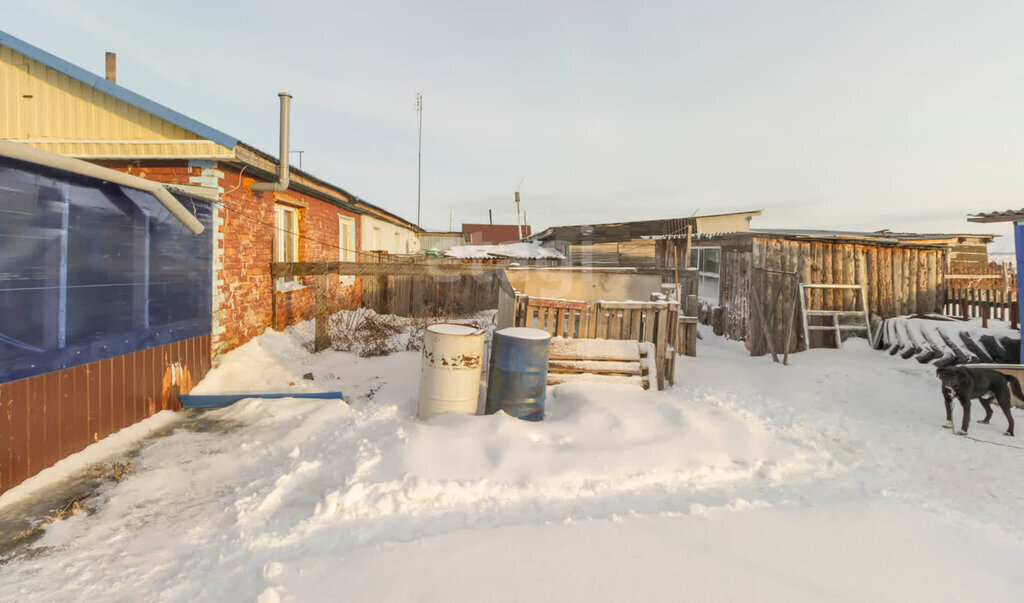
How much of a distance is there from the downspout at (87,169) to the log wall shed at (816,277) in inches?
383

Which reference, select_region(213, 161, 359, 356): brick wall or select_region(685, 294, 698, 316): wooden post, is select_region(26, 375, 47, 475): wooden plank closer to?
select_region(213, 161, 359, 356): brick wall

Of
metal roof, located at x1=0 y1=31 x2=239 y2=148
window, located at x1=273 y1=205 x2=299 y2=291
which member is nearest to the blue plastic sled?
window, located at x1=273 y1=205 x2=299 y2=291

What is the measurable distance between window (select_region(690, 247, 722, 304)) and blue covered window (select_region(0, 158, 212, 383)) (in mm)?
12177

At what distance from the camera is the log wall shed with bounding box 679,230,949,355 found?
9867 mm

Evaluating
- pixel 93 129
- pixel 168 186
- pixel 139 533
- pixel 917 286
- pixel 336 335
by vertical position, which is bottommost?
pixel 139 533

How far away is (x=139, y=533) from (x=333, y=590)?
1.74 meters

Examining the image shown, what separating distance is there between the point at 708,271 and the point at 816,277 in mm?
3893

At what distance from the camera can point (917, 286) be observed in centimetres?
1123

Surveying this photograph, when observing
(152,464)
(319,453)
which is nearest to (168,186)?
(152,464)

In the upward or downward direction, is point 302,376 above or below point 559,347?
below

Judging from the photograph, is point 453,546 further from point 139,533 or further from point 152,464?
point 152,464

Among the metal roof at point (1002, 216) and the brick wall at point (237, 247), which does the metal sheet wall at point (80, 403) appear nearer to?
the brick wall at point (237, 247)

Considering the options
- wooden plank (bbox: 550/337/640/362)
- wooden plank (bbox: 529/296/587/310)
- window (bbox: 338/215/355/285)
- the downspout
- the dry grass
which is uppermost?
window (bbox: 338/215/355/285)

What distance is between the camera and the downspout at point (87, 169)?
3621mm
